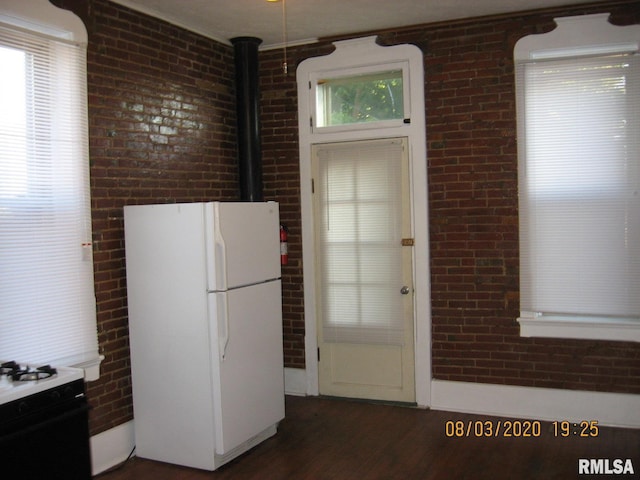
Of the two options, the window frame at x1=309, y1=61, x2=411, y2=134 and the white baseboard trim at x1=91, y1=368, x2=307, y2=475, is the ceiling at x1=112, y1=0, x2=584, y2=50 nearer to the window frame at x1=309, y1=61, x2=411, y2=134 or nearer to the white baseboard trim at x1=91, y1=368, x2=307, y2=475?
the window frame at x1=309, y1=61, x2=411, y2=134

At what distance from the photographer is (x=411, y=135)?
4.76m

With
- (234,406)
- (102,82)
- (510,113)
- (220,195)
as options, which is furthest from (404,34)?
(234,406)

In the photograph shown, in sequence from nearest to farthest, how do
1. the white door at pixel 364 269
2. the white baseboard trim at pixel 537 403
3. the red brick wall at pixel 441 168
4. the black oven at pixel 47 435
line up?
the black oven at pixel 47 435, the red brick wall at pixel 441 168, the white baseboard trim at pixel 537 403, the white door at pixel 364 269

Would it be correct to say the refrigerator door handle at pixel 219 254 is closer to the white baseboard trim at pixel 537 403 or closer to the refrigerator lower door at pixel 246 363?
the refrigerator lower door at pixel 246 363

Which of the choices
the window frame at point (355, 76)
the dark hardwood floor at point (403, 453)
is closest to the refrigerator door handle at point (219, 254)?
the dark hardwood floor at point (403, 453)

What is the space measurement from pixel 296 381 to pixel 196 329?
1.76 meters

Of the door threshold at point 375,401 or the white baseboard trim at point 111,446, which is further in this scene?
the door threshold at point 375,401

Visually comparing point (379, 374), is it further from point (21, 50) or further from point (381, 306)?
point (21, 50)

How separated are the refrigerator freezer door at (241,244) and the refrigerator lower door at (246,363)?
0.09m

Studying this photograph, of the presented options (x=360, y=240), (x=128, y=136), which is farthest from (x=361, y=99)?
(x=128, y=136)

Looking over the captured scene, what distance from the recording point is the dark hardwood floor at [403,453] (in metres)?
3.67

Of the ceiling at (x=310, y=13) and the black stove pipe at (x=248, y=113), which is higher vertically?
the ceiling at (x=310, y=13)

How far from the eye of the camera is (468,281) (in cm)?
467

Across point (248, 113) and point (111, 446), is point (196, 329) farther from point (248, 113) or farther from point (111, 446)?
point (248, 113)
